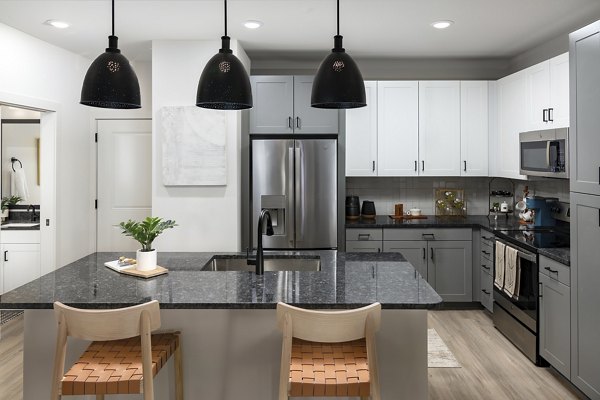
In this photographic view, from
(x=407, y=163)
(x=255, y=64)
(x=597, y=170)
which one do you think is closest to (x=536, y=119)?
(x=407, y=163)

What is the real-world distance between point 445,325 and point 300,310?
311cm

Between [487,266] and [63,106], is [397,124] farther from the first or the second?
[63,106]

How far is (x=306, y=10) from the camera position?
3.75 meters

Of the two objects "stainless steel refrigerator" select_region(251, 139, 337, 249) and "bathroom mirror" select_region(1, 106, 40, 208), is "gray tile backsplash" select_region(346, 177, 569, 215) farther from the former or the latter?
"bathroom mirror" select_region(1, 106, 40, 208)

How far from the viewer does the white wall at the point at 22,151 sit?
19.4 feet

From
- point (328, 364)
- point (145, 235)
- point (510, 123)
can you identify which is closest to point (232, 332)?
point (328, 364)

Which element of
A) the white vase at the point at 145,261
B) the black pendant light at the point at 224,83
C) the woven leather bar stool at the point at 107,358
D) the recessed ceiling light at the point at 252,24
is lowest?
the woven leather bar stool at the point at 107,358

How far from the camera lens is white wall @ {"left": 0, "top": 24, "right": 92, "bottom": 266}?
14.0 ft

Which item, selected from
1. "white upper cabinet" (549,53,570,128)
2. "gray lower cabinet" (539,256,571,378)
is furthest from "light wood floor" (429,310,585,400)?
"white upper cabinet" (549,53,570,128)

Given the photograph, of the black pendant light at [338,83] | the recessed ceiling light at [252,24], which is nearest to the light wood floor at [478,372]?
the black pendant light at [338,83]

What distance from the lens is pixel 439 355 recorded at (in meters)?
3.93

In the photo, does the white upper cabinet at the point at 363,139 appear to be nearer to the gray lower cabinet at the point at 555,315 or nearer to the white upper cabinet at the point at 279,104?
the white upper cabinet at the point at 279,104

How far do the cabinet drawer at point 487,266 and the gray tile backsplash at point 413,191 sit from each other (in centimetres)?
93

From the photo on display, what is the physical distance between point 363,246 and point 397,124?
51.3 inches
